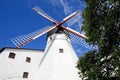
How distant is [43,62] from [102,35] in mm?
16208

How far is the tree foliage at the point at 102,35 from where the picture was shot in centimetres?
1481

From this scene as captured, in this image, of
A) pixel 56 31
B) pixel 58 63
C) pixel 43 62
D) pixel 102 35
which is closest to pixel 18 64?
pixel 43 62

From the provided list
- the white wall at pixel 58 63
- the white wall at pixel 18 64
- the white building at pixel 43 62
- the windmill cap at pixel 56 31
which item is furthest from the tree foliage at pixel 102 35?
the windmill cap at pixel 56 31

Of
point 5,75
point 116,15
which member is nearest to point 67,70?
point 5,75

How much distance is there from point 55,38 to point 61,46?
2.56 meters

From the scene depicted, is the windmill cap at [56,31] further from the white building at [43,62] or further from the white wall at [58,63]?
the white wall at [58,63]

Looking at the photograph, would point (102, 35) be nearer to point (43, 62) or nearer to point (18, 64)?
point (43, 62)

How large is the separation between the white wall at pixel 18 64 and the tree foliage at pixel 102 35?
597 inches

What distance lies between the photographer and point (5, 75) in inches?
1117

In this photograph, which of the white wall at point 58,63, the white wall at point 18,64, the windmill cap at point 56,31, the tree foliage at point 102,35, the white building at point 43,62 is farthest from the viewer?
the windmill cap at point 56,31

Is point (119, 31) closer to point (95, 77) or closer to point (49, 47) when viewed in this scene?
point (95, 77)

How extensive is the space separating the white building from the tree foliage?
1061 cm

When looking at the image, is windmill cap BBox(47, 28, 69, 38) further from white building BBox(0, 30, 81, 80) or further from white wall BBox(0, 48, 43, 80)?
white wall BBox(0, 48, 43, 80)

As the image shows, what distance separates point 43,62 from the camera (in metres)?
30.3
